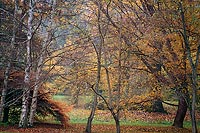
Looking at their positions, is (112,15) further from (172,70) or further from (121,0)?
(172,70)

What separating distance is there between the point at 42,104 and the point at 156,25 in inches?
276

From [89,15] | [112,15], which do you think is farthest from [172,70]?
[89,15]

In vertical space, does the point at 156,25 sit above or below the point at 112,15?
below

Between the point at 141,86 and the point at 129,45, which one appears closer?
the point at 129,45

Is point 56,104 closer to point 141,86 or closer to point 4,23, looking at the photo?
point 141,86

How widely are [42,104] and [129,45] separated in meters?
5.37

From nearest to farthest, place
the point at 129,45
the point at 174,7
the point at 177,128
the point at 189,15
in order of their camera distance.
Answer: the point at 174,7, the point at 189,15, the point at 129,45, the point at 177,128

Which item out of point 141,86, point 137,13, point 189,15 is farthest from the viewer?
point 141,86

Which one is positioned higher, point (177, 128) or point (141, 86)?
point (141, 86)

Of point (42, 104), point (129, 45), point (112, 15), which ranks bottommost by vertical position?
point (42, 104)

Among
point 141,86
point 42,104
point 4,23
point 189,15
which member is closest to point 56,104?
point 42,104

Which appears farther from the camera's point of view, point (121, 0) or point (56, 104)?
point (56, 104)

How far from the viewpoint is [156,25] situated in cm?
1088

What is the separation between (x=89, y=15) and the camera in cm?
1484
